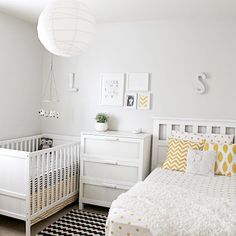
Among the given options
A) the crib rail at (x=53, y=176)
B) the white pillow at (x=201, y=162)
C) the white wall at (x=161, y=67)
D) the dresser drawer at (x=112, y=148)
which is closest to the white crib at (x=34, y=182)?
the crib rail at (x=53, y=176)

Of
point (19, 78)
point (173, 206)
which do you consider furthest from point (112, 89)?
point (173, 206)

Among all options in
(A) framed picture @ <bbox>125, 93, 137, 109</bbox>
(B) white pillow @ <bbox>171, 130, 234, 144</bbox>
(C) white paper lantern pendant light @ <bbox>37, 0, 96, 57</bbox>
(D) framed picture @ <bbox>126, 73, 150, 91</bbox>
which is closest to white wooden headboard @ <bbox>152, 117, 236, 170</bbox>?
(B) white pillow @ <bbox>171, 130, 234, 144</bbox>

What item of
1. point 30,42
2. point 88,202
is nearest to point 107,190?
point 88,202

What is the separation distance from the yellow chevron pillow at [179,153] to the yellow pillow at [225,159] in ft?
0.67

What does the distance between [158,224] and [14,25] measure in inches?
123

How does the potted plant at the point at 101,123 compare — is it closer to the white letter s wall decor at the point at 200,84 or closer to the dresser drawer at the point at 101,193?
the dresser drawer at the point at 101,193

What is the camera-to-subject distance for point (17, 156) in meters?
2.89

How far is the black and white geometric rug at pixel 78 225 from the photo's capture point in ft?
9.90

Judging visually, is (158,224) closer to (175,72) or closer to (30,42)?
(175,72)

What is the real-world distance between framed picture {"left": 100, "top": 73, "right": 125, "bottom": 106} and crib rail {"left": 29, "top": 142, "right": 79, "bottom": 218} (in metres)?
0.74

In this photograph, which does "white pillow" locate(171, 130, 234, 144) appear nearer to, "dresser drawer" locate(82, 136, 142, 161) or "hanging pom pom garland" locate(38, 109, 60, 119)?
"dresser drawer" locate(82, 136, 142, 161)

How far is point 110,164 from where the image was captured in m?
3.55

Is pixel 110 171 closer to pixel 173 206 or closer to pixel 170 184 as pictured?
pixel 170 184

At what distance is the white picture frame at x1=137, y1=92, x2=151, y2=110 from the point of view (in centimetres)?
378
